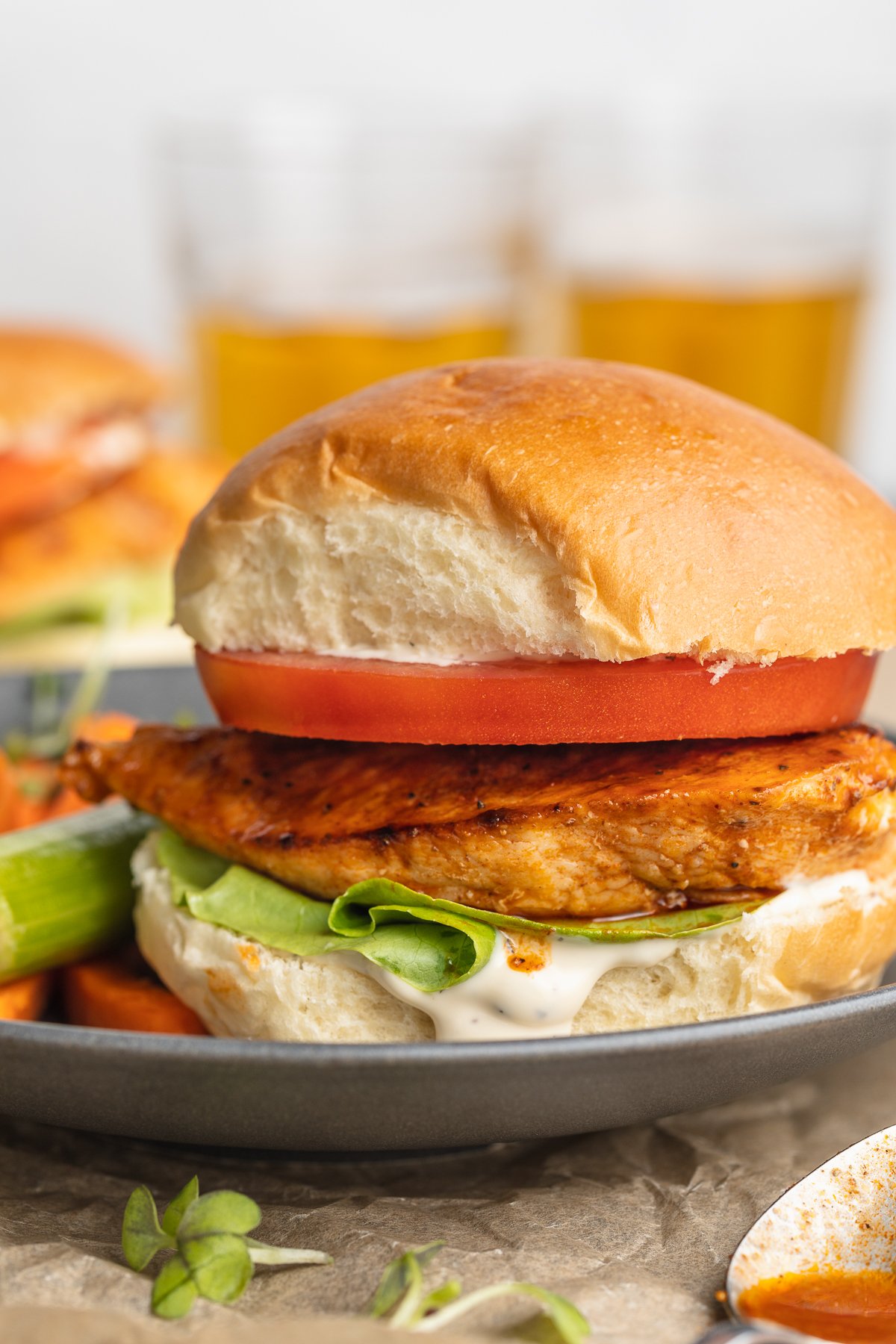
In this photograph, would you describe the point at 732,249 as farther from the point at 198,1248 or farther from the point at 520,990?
the point at 198,1248

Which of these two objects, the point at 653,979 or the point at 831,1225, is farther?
the point at 653,979

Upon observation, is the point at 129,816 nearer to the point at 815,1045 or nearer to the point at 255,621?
the point at 255,621

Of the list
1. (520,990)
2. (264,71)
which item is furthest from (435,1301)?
(264,71)

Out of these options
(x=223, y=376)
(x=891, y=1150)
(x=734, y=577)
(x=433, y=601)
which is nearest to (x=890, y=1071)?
(x=891, y=1150)

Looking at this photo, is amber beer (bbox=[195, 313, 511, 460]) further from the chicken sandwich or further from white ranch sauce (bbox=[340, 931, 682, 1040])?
white ranch sauce (bbox=[340, 931, 682, 1040])

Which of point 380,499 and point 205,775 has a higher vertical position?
point 380,499
